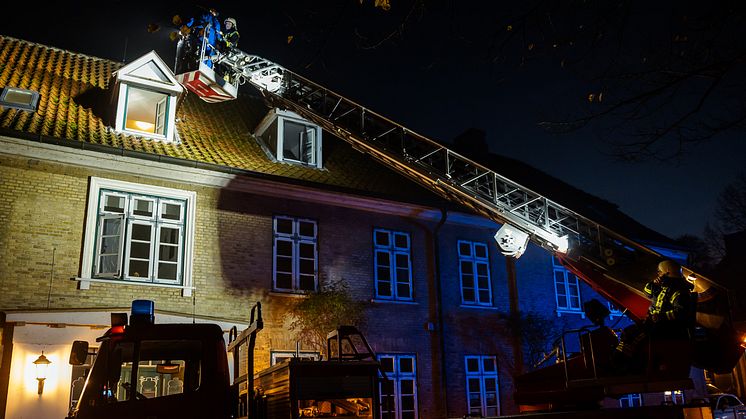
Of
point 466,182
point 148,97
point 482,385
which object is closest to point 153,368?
point 466,182

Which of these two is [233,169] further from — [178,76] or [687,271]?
[687,271]

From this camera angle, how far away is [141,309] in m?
7.22

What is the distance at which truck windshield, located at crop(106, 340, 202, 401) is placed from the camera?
6.47 metres

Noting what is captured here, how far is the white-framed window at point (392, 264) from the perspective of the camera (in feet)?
52.4

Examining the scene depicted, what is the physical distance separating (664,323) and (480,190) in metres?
5.46

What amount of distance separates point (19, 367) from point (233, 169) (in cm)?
558

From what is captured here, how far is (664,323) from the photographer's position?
21.1 feet

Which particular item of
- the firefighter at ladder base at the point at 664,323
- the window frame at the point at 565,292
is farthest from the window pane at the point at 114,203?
the window frame at the point at 565,292

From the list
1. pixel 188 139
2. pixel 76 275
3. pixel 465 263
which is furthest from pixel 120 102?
pixel 465 263

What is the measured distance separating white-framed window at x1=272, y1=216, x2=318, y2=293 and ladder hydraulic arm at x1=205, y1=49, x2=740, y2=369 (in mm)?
3286

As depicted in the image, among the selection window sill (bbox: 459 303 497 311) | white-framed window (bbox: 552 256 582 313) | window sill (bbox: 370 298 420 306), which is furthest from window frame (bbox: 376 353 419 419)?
white-framed window (bbox: 552 256 582 313)

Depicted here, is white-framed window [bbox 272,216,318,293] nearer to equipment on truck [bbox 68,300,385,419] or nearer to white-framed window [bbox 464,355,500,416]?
white-framed window [bbox 464,355,500,416]

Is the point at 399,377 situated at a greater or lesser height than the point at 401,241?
lesser

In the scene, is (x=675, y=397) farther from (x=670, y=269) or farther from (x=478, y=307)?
(x=670, y=269)
